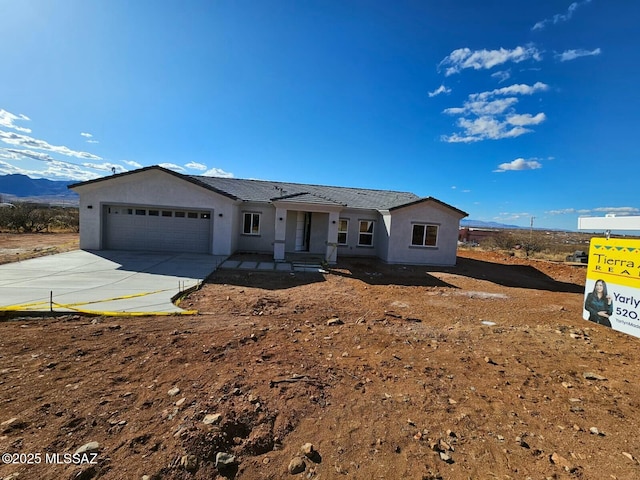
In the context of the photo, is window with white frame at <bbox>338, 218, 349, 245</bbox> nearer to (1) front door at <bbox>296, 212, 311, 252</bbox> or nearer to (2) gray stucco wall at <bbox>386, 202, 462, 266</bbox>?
(1) front door at <bbox>296, 212, 311, 252</bbox>

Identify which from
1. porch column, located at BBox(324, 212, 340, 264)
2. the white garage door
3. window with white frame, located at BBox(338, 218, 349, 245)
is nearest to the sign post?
porch column, located at BBox(324, 212, 340, 264)

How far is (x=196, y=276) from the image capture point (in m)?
10.5

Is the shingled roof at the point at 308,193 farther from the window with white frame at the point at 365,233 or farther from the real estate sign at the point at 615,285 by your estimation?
the real estate sign at the point at 615,285

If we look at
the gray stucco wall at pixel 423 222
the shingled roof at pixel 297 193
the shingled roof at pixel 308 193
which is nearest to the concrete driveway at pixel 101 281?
the shingled roof at pixel 297 193

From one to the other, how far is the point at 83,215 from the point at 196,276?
869 cm

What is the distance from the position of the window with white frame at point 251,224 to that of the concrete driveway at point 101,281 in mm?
3660

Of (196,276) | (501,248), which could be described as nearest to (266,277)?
(196,276)

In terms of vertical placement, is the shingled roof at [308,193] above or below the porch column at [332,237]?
above

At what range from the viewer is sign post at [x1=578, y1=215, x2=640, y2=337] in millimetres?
5957

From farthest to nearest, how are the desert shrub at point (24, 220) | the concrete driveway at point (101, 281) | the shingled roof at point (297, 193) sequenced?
the desert shrub at point (24, 220) → the shingled roof at point (297, 193) → the concrete driveway at point (101, 281)

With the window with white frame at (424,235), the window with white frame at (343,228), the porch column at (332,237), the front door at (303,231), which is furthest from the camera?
the window with white frame at (343,228)

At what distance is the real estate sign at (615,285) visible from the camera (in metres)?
5.97

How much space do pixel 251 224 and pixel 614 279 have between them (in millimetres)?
15261

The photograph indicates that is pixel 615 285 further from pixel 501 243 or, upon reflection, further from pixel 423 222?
pixel 501 243
